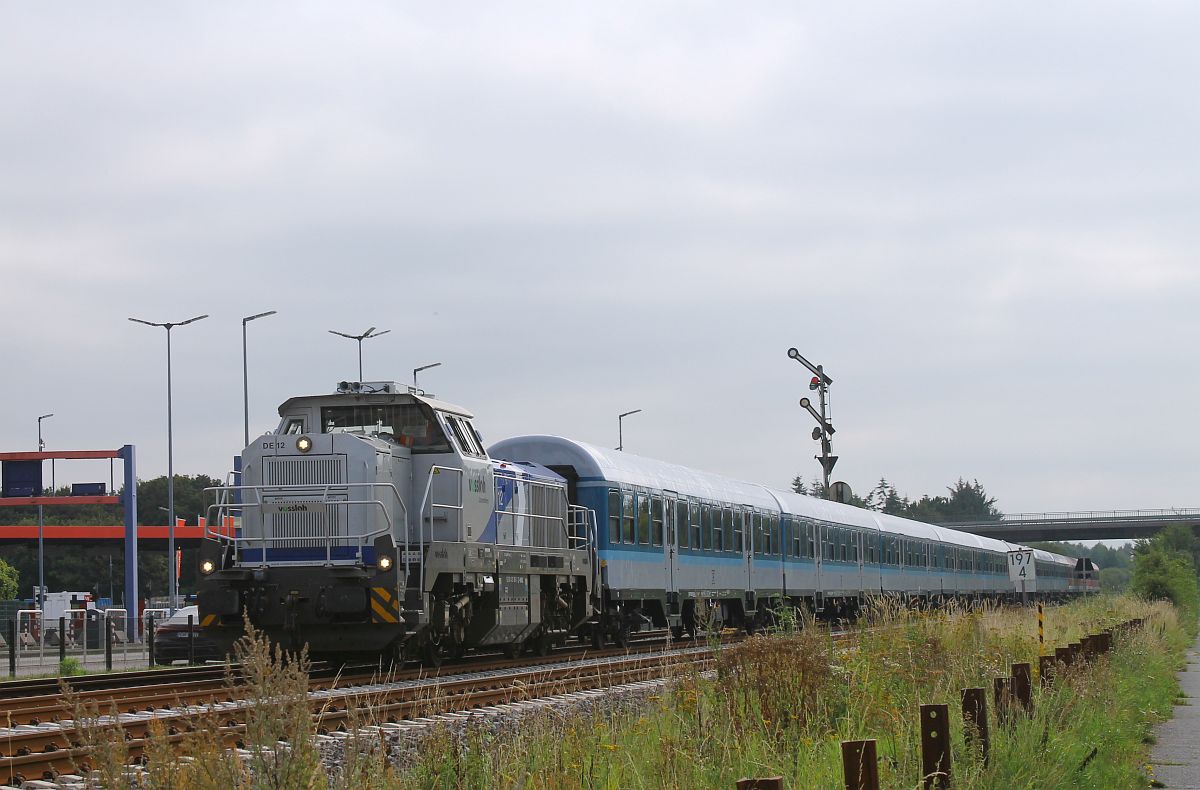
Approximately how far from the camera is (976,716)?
330 inches

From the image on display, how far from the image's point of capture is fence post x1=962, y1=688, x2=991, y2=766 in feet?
27.3

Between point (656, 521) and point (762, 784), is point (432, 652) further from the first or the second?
→ point (762, 784)

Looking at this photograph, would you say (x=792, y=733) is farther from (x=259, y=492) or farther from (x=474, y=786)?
(x=259, y=492)

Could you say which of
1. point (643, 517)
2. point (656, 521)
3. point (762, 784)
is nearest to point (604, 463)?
point (643, 517)

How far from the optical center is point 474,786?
7789mm

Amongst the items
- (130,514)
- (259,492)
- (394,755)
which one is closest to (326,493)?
(259,492)

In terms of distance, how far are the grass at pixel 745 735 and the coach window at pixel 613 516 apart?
7809 millimetres

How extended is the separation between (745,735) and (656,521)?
16125 millimetres

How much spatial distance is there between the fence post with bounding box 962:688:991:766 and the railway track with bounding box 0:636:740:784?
3440mm

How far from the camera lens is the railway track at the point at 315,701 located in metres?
9.74

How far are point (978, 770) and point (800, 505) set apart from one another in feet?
91.5

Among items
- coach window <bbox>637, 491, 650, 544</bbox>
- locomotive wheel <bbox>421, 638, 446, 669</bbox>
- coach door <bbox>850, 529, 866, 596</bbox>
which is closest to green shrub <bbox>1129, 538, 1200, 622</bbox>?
coach door <bbox>850, 529, 866, 596</bbox>

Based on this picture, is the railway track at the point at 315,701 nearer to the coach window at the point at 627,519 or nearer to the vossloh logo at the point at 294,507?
the vossloh logo at the point at 294,507

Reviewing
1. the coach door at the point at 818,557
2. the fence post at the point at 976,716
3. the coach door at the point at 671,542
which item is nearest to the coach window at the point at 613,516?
the coach door at the point at 671,542
